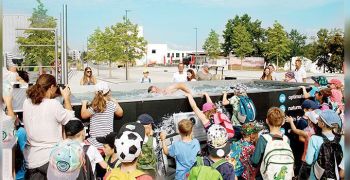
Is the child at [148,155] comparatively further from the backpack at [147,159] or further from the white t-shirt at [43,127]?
the white t-shirt at [43,127]

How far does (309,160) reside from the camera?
469 cm

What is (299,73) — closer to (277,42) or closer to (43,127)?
(43,127)

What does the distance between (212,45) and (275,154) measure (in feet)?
250

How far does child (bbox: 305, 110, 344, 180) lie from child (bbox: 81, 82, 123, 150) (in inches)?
96.2

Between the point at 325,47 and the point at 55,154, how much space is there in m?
52.4

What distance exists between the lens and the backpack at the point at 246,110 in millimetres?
6523

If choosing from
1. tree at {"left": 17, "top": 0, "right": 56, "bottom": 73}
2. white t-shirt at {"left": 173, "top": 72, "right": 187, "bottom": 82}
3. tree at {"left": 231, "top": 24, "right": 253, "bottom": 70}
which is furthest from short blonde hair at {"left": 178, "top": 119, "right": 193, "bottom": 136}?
tree at {"left": 231, "top": 24, "right": 253, "bottom": 70}

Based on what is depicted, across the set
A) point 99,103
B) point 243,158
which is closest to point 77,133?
point 99,103

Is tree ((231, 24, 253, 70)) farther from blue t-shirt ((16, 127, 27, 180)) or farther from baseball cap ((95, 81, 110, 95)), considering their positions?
blue t-shirt ((16, 127, 27, 180))

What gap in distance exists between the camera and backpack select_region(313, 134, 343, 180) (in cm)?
438

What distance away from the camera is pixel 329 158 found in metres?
4.42

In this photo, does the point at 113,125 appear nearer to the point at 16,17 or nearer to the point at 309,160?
the point at 309,160

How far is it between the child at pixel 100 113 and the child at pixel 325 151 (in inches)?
96.2

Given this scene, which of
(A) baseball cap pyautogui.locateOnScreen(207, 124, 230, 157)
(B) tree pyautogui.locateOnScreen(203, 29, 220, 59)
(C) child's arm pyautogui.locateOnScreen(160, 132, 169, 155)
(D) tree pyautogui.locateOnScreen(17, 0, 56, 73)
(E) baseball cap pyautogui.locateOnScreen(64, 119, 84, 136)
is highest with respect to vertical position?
(B) tree pyautogui.locateOnScreen(203, 29, 220, 59)
